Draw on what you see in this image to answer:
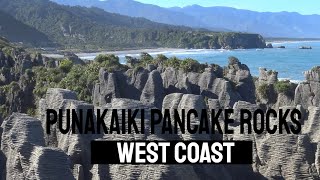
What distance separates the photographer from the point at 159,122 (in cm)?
1053

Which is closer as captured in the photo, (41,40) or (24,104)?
(24,104)

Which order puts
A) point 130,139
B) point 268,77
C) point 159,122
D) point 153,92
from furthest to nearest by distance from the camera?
1. point 268,77
2. point 153,92
3. point 159,122
4. point 130,139

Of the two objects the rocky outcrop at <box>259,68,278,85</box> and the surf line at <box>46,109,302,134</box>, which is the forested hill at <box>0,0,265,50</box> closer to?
the rocky outcrop at <box>259,68,278,85</box>

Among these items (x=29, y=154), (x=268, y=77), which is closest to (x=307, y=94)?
(x=268, y=77)

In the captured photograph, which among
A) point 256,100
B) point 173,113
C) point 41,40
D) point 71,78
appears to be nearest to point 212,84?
point 256,100

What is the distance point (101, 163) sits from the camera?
1008 cm

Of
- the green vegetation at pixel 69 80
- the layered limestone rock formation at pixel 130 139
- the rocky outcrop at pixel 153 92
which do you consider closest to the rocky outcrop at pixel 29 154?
the layered limestone rock formation at pixel 130 139

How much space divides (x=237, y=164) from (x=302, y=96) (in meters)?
17.2

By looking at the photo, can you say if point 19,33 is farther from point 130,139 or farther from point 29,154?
point 130,139

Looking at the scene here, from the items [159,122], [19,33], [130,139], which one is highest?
[19,33]

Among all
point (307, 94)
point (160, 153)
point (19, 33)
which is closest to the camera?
point (160, 153)

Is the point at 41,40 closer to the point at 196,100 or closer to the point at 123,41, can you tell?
the point at 123,41

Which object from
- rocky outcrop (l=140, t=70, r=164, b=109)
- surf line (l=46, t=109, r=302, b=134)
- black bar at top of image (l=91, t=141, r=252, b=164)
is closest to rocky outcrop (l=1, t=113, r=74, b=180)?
black bar at top of image (l=91, t=141, r=252, b=164)

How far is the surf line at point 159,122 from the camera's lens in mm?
10398
